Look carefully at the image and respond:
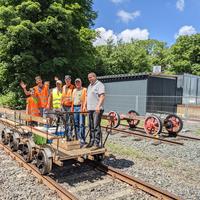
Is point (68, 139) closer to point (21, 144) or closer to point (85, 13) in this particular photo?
point (21, 144)

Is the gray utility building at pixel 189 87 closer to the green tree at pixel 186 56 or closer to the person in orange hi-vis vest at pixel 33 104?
the green tree at pixel 186 56

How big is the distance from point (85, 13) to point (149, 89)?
12088mm

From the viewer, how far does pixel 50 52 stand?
23.7 metres

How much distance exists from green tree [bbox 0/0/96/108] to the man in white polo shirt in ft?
49.5

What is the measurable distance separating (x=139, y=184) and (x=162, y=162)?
2.23 m

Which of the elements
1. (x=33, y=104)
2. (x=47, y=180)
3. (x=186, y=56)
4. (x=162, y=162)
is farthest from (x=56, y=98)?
(x=186, y=56)

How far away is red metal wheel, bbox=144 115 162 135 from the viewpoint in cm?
1085

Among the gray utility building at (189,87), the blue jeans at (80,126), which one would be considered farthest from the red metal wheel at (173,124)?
the gray utility building at (189,87)

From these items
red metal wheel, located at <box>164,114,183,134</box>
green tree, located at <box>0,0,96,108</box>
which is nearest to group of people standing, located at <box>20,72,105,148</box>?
red metal wheel, located at <box>164,114,183,134</box>

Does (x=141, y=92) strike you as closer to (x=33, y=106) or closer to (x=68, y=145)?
(x=33, y=106)

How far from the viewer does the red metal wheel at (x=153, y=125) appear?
10.9 meters

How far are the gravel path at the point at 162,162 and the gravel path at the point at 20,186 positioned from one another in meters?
2.05

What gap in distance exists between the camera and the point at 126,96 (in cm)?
2088

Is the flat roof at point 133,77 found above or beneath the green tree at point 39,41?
beneath
